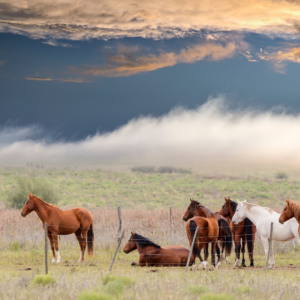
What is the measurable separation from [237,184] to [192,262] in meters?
44.9

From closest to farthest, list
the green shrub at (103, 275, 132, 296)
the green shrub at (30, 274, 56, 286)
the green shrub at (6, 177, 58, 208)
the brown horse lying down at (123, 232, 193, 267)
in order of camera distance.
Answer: the green shrub at (103, 275, 132, 296)
the green shrub at (30, 274, 56, 286)
the brown horse lying down at (123, 232, 193, 267)
the green shrub at (6, 177, 58, 208)

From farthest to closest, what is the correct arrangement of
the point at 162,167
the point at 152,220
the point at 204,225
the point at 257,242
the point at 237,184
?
the point at 162,167, the point at 237,184, the point at 152,220, the point at 257,242, the point at 204,225

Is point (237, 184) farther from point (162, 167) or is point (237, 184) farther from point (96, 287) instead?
point (96, 287)

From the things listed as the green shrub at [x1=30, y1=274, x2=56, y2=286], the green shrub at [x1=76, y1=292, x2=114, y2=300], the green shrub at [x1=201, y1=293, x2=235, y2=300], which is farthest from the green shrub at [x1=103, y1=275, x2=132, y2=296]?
the green shrub at [x1=201, y1=293, x2=235, y2=300]

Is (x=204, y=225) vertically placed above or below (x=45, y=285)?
above

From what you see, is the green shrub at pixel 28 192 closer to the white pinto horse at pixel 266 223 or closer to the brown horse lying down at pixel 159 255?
the brown horse lying down at pixel 159 255

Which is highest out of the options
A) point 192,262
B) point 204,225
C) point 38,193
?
point 38,193

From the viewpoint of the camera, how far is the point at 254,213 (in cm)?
1245

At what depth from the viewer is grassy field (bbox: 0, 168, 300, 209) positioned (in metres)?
42.9

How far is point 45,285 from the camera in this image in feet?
26.7

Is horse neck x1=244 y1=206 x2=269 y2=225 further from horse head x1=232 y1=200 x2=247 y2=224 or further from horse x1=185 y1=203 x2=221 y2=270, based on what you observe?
horse x1=185 y1=203 x2=221 y2=270

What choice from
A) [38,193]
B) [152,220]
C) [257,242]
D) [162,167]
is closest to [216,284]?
[257,242]

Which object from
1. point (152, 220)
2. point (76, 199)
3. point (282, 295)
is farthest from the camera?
point (76, 199)

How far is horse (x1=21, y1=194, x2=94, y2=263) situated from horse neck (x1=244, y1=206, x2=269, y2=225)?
522cm
